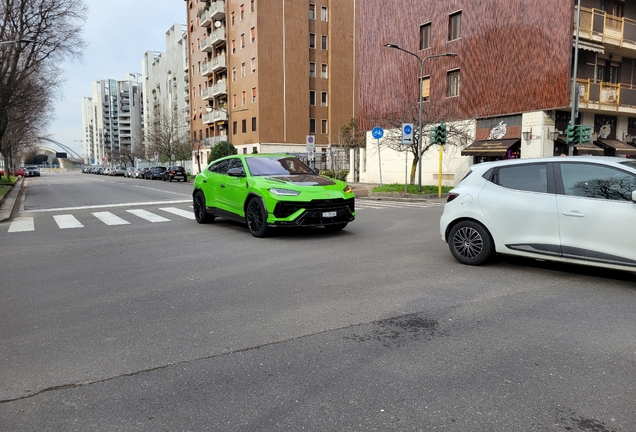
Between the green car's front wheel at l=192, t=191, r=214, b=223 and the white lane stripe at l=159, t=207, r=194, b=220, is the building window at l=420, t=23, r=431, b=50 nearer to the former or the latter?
the white lane stripe at l=159, t=207, r=194, b=220

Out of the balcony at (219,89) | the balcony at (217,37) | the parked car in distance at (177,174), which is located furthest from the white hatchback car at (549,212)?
the balcony at (217,37)

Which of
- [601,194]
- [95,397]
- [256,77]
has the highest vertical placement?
[256,77]

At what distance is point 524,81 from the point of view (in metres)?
24.5

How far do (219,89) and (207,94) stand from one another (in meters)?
4.44

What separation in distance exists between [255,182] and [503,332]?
645 centimetres

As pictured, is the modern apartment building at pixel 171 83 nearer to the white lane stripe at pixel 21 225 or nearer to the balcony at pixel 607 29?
the balcony at pixel 607 29

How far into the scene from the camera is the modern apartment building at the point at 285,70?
4819 centimetres

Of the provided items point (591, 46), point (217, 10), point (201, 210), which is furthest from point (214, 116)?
point (201, 210)

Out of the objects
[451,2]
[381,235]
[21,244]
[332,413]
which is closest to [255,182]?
[381,235]

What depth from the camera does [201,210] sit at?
12.3m

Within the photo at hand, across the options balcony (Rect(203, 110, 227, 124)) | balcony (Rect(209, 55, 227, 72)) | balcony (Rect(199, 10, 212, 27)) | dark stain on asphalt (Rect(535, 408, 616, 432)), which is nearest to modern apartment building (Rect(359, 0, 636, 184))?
dark stain on asphalt (Rect(535, 408, 616, 432))

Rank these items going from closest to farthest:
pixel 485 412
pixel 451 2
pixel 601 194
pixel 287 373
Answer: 1. pixel 485 412
2. pixel 287 373
3. pixel 601 194
4. pixel 451 2

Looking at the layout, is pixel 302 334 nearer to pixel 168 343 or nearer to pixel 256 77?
pixel 168 343

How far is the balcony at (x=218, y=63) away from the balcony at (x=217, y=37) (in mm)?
1882
